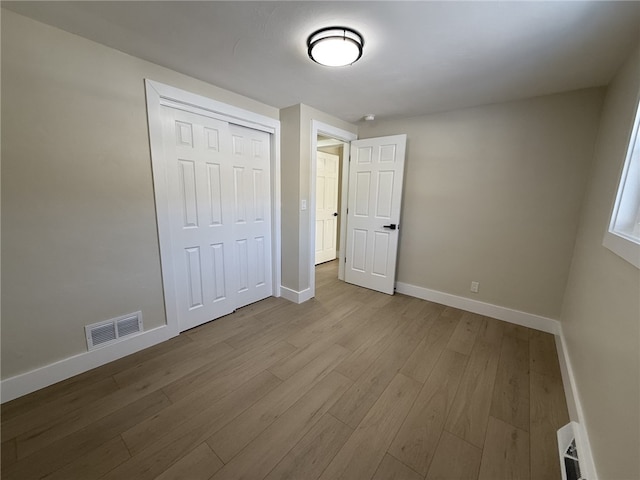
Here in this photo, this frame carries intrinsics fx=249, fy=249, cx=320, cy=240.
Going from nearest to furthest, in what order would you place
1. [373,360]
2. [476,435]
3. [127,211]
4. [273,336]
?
1. [476,435]
2. [127,211]
3. [373,360]
4. [273,336]

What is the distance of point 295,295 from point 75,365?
75.4 inches

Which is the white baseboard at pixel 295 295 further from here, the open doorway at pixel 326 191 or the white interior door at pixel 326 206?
the white interior door at pixel 326 206

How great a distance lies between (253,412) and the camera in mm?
1511

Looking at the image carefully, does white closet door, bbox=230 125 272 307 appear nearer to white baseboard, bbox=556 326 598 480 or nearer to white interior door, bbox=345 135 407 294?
white interior door, bbox=345 135 407 294

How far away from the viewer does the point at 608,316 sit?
1250 millimetres

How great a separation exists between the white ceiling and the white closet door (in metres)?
0.57

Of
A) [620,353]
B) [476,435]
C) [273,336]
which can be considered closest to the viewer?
[620,353]

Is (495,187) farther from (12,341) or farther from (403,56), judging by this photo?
(12,341)

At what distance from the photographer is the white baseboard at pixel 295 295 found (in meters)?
3.00

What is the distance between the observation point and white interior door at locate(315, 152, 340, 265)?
4.49m

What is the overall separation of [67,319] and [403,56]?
2.91 meters

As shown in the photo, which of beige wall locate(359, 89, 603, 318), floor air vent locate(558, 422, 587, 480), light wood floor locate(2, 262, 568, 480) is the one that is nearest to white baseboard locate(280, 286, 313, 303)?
light wood floor locate(2, 262, 568, 480)

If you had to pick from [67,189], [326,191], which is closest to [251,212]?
[67,189]

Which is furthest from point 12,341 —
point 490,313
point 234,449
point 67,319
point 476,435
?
point 490,313
